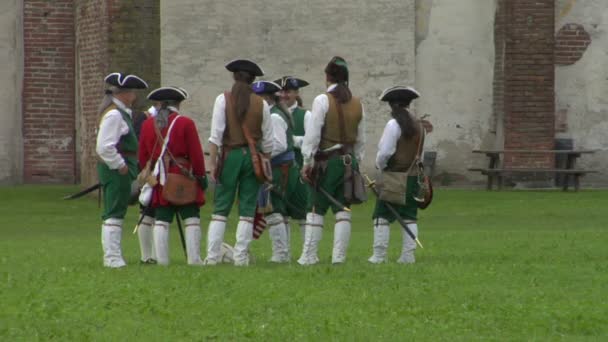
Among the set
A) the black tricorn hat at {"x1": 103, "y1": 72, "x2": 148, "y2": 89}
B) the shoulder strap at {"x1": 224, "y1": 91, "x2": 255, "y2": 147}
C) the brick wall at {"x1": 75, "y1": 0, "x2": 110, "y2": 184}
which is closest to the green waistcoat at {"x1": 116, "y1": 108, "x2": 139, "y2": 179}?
the black tricorn hat at {"x1": 103, "y1": 72, "x2": 148, "y2": 89}

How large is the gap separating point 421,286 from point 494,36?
16612mm

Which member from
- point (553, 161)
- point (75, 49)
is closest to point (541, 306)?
point (553, 161)

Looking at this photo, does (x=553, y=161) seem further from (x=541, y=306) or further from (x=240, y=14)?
(x=541, y=306)

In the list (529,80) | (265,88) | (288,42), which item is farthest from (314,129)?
(529,80)

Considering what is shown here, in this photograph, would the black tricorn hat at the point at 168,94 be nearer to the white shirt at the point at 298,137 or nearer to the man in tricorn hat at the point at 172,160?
the man in tricorn hat at the point at 172,160

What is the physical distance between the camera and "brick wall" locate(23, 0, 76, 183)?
29172mm

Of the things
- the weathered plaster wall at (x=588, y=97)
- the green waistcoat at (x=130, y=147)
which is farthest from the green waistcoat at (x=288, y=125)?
the weathered plaster wall at (x=588, y=97)

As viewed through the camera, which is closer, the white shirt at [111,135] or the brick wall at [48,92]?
the white shirt at [111,135]

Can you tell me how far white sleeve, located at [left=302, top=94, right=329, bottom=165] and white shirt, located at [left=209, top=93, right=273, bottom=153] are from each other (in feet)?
1.12

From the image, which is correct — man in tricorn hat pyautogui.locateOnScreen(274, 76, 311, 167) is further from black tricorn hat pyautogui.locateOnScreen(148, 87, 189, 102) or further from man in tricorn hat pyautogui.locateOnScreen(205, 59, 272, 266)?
black tricorn hat pyautogui.locateOnScreen(148, 87, 189, 102)

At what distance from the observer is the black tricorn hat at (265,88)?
48.6 feet

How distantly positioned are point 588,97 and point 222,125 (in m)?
15.8

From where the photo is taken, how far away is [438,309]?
10766 mm

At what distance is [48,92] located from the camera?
96.3ft
